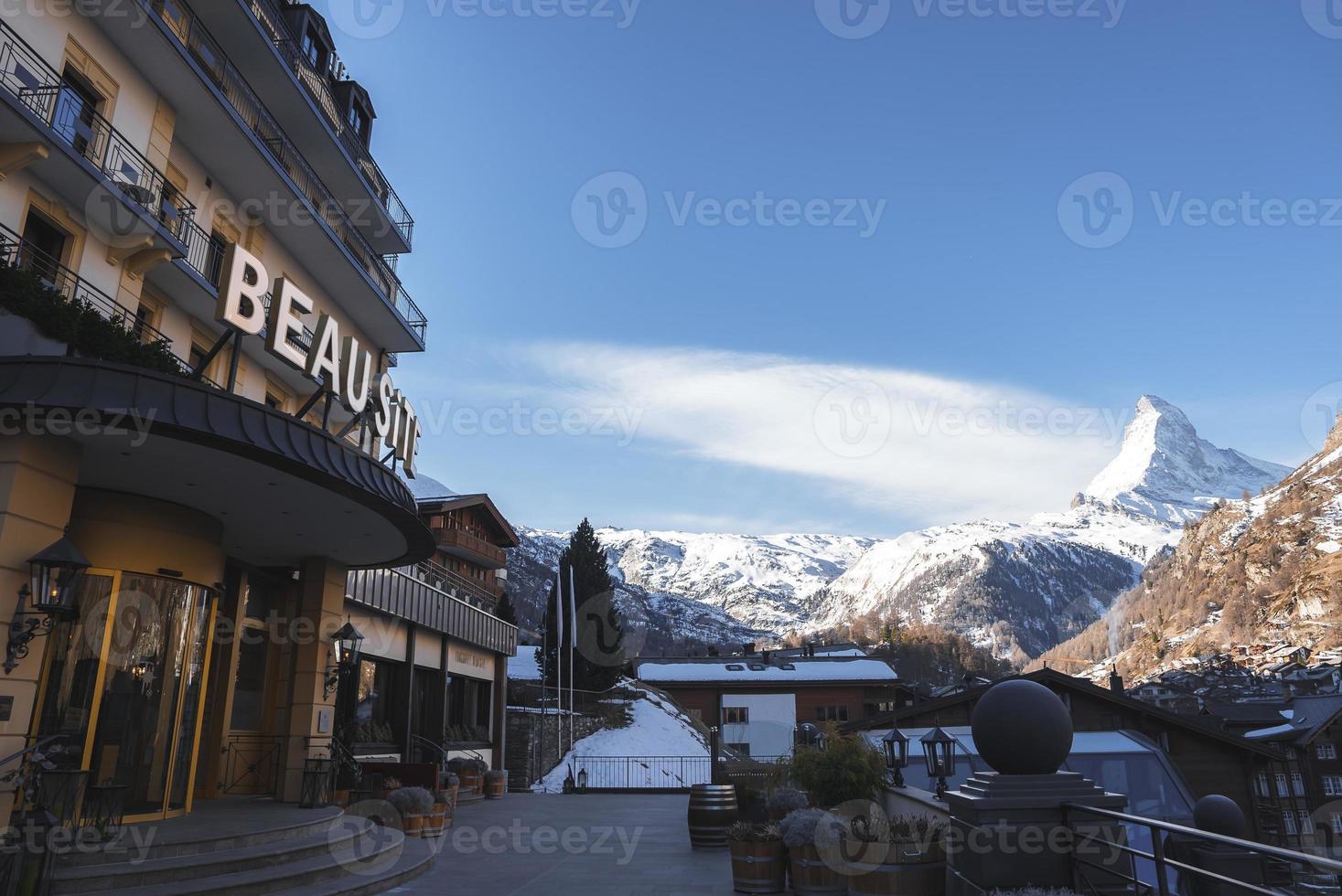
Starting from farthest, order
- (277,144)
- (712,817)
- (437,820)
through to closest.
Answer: (277,144) < (437,820) < (712,817)

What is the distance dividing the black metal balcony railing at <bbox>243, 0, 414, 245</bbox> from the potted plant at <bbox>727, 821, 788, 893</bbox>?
708 inches

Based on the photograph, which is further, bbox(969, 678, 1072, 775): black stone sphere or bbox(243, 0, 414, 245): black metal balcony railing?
bbox(243, 0, 414, 245): black metal balcony railing

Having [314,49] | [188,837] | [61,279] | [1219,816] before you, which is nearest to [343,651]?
[188,837]

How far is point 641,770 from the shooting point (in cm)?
3725

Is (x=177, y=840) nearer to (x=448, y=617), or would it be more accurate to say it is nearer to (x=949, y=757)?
(x=949, y=757)

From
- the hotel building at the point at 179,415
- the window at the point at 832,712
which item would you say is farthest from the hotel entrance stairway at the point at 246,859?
the window at the point at 832,712

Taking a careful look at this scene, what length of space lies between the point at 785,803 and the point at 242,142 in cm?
1580

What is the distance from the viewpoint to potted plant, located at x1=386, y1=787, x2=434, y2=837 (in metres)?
15.2

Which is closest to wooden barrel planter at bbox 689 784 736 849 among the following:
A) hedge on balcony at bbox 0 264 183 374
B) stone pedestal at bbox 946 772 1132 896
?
stone pedestal at bbox 946 772 1132 896

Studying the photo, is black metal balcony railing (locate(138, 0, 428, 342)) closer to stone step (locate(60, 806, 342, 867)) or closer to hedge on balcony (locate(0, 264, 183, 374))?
hedge on balcony (locate(0, 264, 183, 374))

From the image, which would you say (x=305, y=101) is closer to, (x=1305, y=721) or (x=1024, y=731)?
(x=1024, y=731)

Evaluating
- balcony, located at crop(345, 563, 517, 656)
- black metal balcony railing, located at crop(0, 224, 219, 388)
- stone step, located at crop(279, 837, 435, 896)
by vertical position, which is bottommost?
stone step, located at crop(279, 837, 435, 896)

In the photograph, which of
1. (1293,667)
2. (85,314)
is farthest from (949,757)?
(1293,667)

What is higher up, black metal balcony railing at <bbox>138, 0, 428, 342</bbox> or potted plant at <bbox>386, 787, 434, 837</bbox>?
black metal balcony railing at <bbox>138, 0, 428, 342</bbox>
